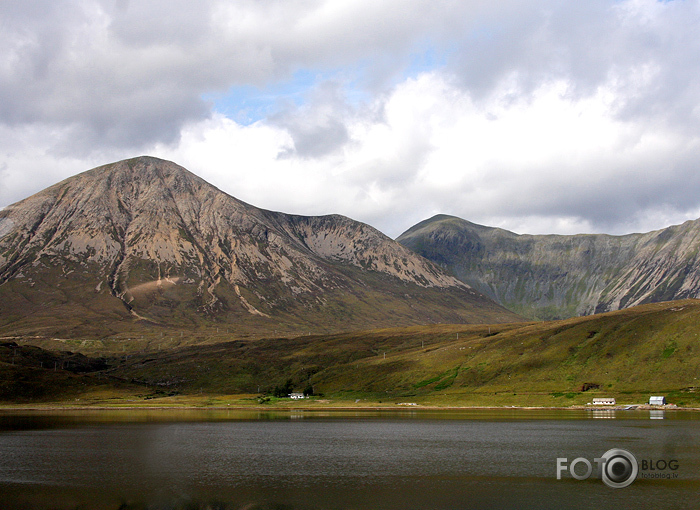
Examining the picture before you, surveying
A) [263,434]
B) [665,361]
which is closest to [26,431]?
[263,434]

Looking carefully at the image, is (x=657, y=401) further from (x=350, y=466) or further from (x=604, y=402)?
(x=350, y=466)

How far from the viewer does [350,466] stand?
2827 inches

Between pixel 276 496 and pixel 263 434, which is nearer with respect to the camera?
pixel 276 496

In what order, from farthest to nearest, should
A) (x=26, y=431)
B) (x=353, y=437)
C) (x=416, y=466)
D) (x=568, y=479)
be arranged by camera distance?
(x=26, y=431) → (x=353, y=437) → (x=416, y=466) → (x=568, y=479)

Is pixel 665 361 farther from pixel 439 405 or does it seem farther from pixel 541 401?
pixel 439 405

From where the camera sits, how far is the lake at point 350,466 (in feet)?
176

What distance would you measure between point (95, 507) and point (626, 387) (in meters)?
158

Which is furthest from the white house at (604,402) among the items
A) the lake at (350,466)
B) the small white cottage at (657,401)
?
the lake at (350,466)

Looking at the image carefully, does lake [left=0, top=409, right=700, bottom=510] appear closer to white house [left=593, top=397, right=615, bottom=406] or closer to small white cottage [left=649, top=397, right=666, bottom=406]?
small white cottage [left=649, top=397, right=666, bottom=406]

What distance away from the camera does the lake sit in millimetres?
53562

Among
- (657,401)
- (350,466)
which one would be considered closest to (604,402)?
(657,401)

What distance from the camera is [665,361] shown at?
582 ft

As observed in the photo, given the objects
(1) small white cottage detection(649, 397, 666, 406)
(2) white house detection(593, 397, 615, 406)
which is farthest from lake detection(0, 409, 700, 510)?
(2) white house detection(593, 397, 615, 406)

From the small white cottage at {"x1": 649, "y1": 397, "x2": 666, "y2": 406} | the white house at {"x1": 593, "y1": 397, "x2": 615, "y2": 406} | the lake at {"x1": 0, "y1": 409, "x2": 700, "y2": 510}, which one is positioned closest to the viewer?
the lake at {"x1": 0, "y1": 409, "x2": 700, "y2": 510}
